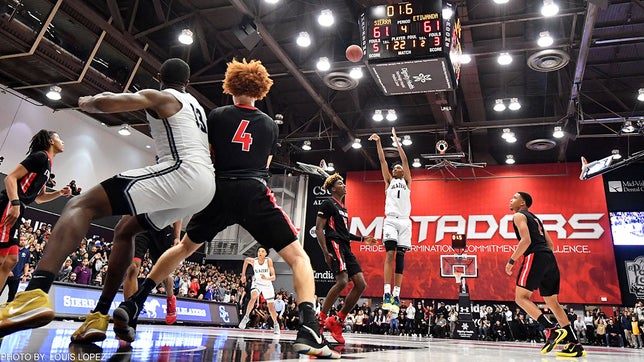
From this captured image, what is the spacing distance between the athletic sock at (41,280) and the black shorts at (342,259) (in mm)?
3086

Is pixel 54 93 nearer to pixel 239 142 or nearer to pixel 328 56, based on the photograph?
pixel 328 56

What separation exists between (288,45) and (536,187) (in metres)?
11.7

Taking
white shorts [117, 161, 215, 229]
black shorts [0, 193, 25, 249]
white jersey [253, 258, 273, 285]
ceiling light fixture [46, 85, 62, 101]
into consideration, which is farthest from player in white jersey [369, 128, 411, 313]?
ceiling light fixture [46, 85, 62, 101]

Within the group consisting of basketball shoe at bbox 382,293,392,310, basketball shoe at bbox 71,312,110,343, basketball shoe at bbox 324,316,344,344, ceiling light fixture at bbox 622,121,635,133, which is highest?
ceiling light fixture at bbox 622,121,635,133

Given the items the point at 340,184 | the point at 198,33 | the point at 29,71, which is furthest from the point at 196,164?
the point at 29,71

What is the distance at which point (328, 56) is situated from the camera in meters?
11.6

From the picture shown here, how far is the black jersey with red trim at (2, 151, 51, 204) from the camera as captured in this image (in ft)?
12.2

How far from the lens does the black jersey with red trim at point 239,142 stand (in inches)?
103

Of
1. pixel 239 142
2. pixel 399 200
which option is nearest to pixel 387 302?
pixel 399 200

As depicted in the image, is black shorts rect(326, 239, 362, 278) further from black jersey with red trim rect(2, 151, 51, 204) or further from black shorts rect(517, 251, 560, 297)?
black jersey with red trim rect(2, 151, 51, 204)

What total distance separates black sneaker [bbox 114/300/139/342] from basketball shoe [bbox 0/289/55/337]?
2.62 feet

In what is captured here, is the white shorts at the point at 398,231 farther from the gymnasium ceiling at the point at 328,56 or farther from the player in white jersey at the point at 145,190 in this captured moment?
the gymnasium ceiling at the point at 328,56

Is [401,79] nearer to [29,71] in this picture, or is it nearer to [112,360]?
[112,360]

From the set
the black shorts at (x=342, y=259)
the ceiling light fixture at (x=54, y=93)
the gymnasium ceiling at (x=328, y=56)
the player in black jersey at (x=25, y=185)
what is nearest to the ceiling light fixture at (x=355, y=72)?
the gymnasium ceiling at (x=328, y=56)
